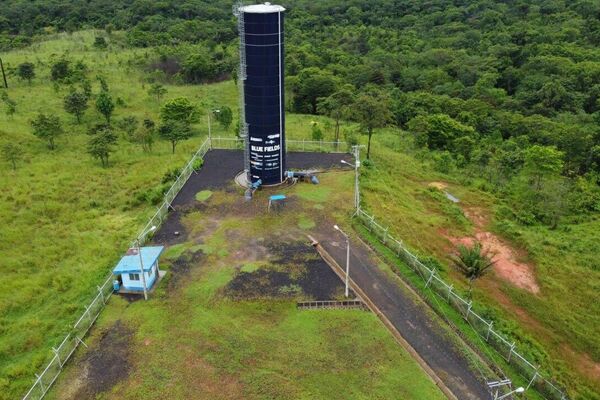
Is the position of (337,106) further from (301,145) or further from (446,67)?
(446,67)

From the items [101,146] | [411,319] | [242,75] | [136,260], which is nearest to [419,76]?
[242,75]

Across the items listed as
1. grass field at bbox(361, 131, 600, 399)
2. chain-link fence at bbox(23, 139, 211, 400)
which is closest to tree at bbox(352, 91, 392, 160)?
grass field at bbox(361, 131, 600, 399)

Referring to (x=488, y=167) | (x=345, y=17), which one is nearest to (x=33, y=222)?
(x=488, y=167)

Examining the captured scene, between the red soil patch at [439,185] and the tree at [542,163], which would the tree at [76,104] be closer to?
the red soil patch at [439,185]

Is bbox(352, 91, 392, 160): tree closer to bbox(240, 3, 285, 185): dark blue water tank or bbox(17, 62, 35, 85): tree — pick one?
bbox(240, 3, 285, 185): dark blue water tank

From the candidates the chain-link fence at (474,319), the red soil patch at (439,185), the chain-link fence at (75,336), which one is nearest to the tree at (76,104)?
the chain-link fence at (75,336)

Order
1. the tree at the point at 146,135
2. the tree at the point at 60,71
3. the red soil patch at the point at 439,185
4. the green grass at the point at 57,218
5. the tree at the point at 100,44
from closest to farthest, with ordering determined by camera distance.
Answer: the green grass at the point at 57,218
the red soil patch at the point at 439,185
the tree at the point at 146,135
the tree at the point at 60,71
the tree at the point at 100,44
